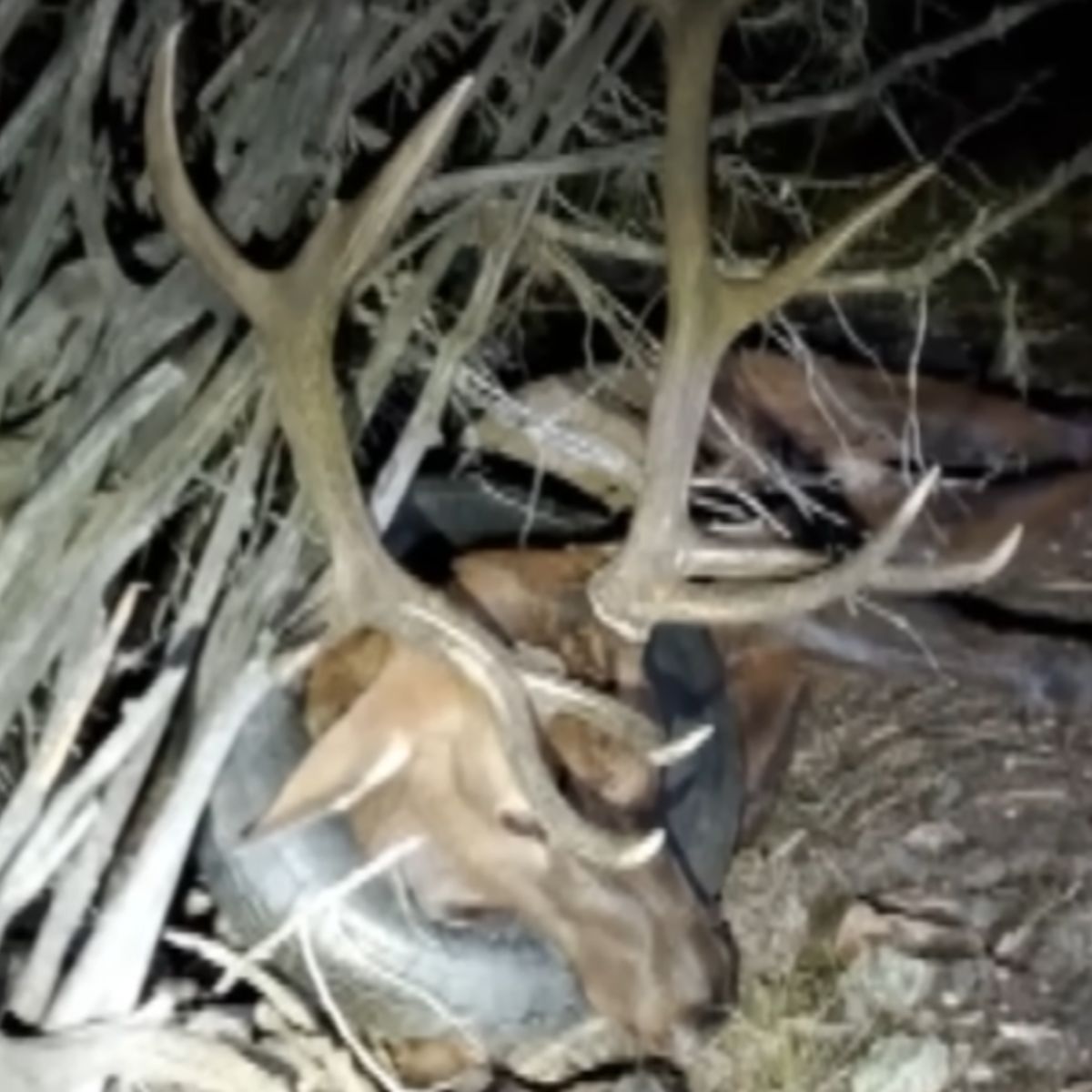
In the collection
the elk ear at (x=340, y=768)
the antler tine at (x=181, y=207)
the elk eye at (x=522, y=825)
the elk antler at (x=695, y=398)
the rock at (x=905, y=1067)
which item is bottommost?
the rock at (x=905, y=1067)

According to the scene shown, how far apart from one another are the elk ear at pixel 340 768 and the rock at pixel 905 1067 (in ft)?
2.67

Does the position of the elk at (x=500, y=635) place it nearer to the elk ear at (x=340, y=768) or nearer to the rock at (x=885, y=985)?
the elk ear at (x=340, y=768)

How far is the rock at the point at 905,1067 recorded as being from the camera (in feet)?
12.9

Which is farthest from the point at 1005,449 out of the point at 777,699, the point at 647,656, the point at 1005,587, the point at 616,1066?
the point at 616,1066

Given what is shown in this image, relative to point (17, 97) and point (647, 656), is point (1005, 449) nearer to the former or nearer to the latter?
point (647, 656)

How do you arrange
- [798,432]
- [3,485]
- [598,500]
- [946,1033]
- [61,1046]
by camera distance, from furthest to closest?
1. [798,432]
2. [598,500]
3. [946,1033]
4. [3,485]
5. [61,1046]

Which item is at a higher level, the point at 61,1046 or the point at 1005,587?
the point at 61,1046

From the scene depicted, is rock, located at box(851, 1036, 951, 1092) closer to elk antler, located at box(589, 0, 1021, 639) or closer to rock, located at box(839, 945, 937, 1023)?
rock, located at box(839, 945, 937, 1023)

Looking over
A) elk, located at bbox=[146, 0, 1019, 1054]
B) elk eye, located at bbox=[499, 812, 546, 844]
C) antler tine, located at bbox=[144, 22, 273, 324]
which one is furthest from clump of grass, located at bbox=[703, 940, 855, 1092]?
antler tine, located at bbox=[144, 22, 273, 324]

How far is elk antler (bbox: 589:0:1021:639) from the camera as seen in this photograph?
11.3 ft

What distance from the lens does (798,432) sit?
15.4 feet

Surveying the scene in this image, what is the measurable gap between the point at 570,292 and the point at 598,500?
1.73 ft

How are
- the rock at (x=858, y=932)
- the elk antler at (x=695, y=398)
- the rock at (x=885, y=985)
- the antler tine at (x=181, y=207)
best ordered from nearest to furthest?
the antler tine at (x=181, y=207)
the elk antler at (x=695, y=398)
the rock at (x=885, y=985)
the rock at (x=858, y=932)

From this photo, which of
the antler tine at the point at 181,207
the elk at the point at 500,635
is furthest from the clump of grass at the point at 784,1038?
the antler tine at the point at 181,207
